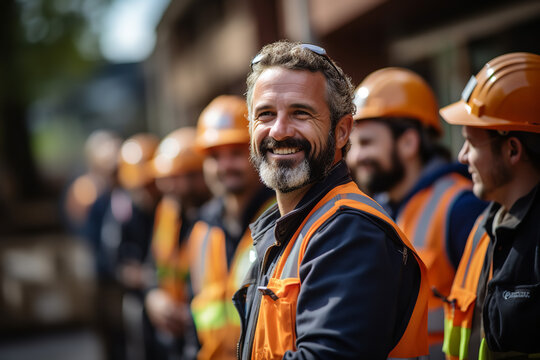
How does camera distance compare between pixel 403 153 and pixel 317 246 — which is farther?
pixel 403 153

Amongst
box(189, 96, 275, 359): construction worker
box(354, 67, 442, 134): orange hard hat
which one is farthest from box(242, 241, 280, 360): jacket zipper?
box(354, 67, 442, 134): orange hard hat

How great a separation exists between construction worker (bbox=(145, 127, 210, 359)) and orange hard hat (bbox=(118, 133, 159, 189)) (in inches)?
44.7

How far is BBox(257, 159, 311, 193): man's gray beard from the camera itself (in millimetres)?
2262

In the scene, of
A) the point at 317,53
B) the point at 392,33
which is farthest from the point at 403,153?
the point at 392,33

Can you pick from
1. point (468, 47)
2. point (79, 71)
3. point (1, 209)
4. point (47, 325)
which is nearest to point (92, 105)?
Result: point (79, 71)

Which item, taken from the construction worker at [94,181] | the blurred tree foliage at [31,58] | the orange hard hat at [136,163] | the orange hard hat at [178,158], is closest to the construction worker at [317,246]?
the orange hard hat at [178,158]

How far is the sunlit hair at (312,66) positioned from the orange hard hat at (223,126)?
1877mm

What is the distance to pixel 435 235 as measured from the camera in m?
3.13

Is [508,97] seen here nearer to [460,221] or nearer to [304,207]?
[460,221]

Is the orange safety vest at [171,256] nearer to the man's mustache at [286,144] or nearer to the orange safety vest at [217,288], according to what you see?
the orange safety vest at [217,288]

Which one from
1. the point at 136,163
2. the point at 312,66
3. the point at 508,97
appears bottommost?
the point at 508,97

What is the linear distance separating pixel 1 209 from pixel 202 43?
7.27 metres

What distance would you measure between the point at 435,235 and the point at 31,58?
47.3ft

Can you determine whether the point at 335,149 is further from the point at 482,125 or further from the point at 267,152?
the point at 482,125
